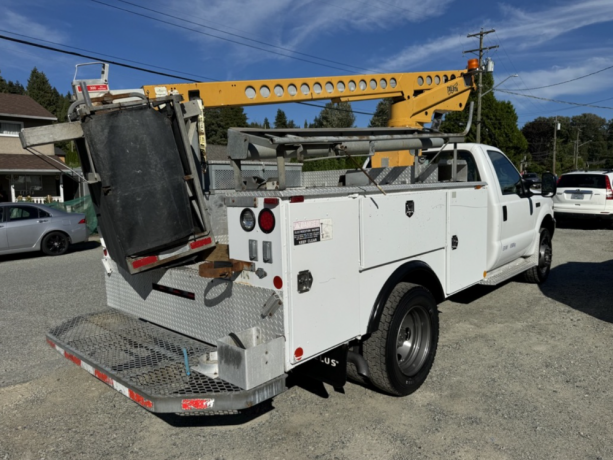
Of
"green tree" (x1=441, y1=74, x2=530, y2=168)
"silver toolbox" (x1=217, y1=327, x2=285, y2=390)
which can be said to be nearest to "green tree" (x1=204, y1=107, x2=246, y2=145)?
"green tree" (x1=441, y1=74, x2=530, y2=168)

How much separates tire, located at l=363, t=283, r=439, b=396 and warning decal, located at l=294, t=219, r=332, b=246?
90 centimetres

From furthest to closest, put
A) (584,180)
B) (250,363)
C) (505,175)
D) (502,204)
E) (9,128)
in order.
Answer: (9,128) → (584,180) → (505,175) → (502,204) → (250,363)

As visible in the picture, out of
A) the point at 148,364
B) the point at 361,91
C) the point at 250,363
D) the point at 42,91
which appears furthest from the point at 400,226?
the point at 42,91

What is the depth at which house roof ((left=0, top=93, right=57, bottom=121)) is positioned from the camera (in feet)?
81.7

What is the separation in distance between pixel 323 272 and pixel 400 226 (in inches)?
36.8

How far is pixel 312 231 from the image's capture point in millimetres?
2928

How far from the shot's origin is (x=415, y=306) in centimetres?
387

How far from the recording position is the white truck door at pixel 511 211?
5.75m

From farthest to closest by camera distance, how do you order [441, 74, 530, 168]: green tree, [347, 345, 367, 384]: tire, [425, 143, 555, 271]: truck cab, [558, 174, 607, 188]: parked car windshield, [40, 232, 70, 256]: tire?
[441, 74, 530, 168]: green tree, [558, 174, 607, 188]: parked car windshield, [40, 232, 70, 256]: tire, [425, 143, 555, 271]: truck cab, [347, 345, 367, 384]: tire

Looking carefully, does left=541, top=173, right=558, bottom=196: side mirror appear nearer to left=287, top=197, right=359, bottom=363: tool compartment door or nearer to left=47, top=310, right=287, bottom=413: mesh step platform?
left=287, top=197, right=359, bottom=363: tool compartment door

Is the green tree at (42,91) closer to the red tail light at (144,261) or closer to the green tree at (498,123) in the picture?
the green tree at (498,123)

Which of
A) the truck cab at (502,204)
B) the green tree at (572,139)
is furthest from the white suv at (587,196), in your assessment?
the green tree at (572,139)

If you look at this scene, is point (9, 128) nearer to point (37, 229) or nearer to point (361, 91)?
point (37, 229)

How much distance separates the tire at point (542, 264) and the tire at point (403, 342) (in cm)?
405
